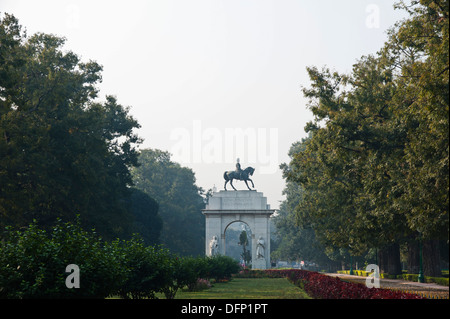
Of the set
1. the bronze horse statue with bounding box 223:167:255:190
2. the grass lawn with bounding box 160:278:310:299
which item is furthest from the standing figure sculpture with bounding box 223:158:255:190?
the grass lawn with bounding box 160:278:310:299

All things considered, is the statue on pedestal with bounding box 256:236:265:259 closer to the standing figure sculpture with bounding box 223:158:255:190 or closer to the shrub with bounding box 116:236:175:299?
the standing figure sculpture with bounding box 223:158:255:190

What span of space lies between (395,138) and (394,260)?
2097 centimetres

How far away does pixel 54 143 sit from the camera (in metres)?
38.2

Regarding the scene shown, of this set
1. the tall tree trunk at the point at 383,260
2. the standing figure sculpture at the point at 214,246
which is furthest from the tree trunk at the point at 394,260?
the standing figure sculpture at the point at 214,246

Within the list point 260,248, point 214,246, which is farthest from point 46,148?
point 260,248

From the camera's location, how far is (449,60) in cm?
1753

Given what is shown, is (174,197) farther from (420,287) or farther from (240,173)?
(420,287)

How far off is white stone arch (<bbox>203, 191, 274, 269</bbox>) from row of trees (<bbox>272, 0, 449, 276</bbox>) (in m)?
19.2

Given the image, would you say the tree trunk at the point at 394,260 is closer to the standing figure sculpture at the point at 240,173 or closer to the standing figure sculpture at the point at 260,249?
the standing figure sculpture at the point at 260,249

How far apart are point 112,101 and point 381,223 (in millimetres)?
33339

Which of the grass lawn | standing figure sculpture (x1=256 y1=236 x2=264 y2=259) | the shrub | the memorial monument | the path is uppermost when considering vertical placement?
the memorial monument

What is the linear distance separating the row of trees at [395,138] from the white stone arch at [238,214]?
19247mm

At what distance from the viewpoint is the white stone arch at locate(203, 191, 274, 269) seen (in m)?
61.2
